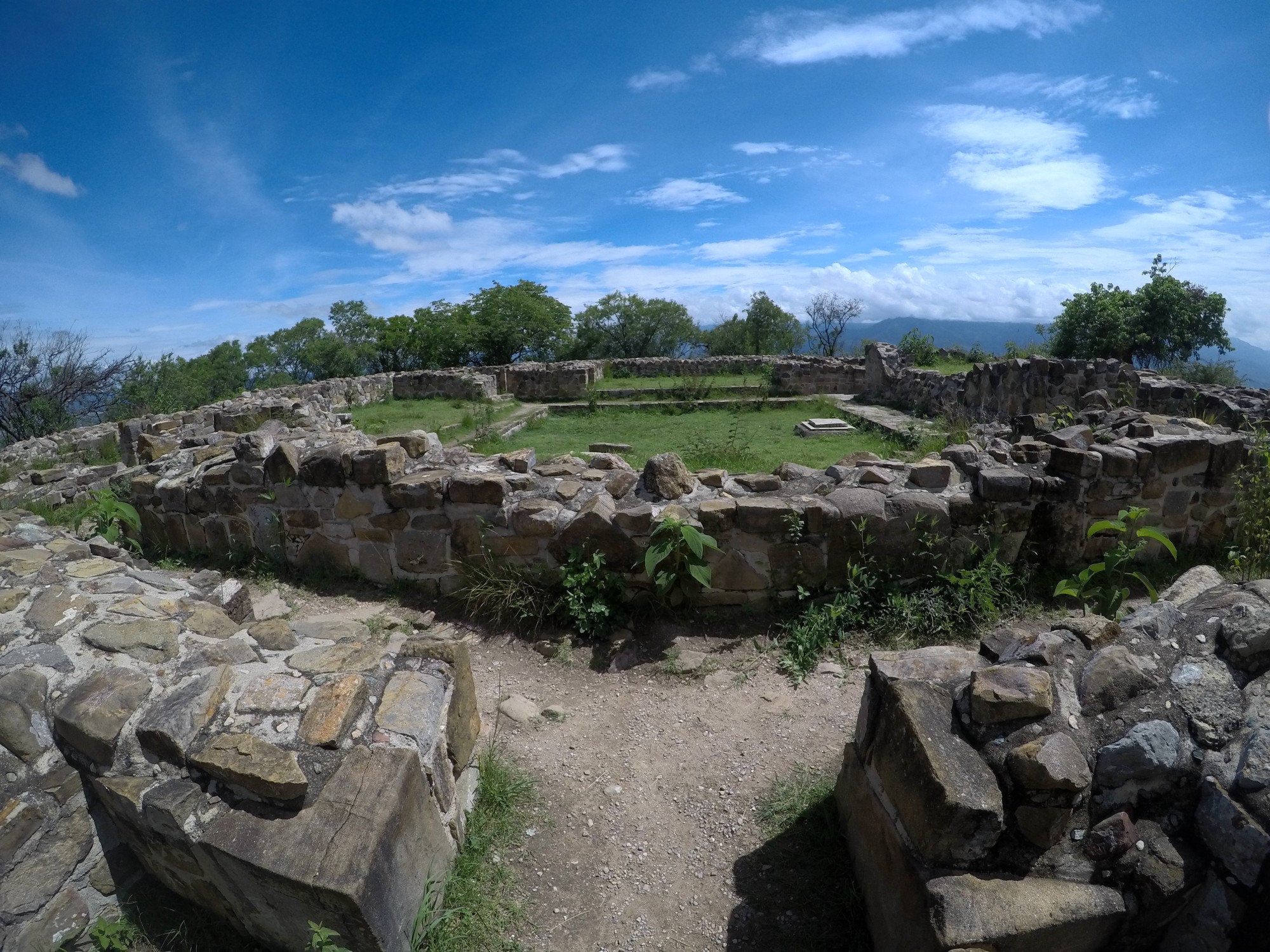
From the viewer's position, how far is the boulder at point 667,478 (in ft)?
15.9

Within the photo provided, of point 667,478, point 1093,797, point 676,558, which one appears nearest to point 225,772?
point 1093,797

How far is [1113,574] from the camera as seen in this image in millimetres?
4645

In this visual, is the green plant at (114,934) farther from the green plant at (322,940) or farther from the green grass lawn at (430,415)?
the green grass lawn at (430,415)

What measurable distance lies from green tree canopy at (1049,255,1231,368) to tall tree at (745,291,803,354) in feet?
46.9

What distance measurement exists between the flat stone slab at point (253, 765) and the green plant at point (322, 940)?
380 mm

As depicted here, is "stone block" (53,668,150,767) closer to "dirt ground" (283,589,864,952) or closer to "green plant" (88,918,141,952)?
"green plant" (88,918,141,952)

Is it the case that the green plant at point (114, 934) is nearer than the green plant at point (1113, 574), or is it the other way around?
the green plant at point (114, 934)

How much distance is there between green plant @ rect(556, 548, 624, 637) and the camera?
4.49 m

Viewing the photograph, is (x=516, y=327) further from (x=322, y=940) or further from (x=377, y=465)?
(x=322, y=940)

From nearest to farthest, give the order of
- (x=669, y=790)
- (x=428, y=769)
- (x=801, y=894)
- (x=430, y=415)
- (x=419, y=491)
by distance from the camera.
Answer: (x=428, y=769) → (x=801, y=894) → (x=669, y=790) → (x=419, y=491) → (x=430, y=415)

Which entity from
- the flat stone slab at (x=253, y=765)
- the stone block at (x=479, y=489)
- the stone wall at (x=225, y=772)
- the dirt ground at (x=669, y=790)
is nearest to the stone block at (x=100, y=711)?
the stone wall at (x=225, y=772)

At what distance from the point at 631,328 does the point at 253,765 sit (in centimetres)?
3512

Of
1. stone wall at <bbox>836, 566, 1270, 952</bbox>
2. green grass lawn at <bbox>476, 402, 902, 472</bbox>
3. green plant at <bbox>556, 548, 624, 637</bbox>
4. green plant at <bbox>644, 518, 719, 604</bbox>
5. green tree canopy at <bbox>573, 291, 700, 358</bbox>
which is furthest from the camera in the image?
green tree canopy at <bbox>573, 291, 700, 358</bbox>

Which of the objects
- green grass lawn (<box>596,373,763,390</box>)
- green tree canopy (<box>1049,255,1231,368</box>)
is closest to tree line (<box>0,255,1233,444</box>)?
green tree canopy (<box>1049,255,1231,368</box>)
